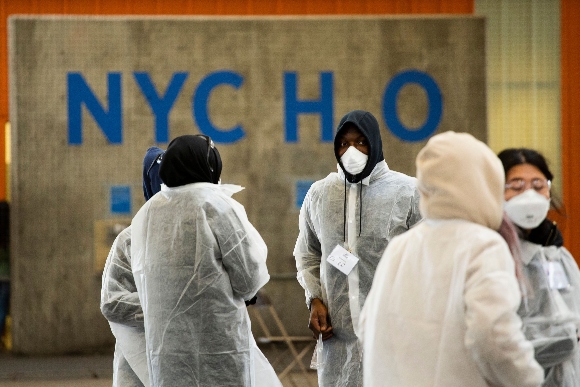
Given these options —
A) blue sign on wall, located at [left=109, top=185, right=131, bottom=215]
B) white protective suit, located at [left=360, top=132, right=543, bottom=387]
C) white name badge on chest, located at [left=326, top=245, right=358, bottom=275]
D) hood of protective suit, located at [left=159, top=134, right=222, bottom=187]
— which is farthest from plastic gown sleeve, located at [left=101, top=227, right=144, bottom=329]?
blue sign on wall, located at [left=109, top=185, right=131, bottom=215]

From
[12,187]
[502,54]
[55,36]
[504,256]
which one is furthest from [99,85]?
[504,256]

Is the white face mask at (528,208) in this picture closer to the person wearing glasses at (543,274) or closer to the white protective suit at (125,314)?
the person wearing glasses at (543,274)

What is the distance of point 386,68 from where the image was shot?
684cm

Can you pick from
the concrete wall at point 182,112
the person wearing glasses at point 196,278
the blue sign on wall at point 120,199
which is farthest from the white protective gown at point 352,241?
the blue sign on wall at point 120,199

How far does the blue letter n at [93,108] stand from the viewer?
6.71 metres

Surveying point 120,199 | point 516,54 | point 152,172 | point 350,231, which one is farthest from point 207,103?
point 350,231

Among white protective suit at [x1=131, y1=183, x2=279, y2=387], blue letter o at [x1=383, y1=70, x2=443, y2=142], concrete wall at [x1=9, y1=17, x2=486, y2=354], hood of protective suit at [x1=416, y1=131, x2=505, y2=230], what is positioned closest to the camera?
hood of protective suit at [x1=416, y1=131, x2=505, y2=230]

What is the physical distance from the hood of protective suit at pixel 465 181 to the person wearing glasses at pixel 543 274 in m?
0.35

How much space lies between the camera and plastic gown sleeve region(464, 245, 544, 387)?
70.7 inches

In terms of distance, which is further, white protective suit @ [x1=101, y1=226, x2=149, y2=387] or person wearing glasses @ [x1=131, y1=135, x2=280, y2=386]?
white protective suit @ [x1=101, y1=226, x2=149, y2=387]

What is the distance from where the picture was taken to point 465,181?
1928 millimetres

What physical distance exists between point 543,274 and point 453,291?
49 cm

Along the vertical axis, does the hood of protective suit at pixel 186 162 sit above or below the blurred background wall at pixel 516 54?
below

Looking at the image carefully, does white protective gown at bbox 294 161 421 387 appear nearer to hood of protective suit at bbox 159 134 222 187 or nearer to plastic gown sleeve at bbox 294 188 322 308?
plastic gown sleeve at bbox 294 188 322 308
